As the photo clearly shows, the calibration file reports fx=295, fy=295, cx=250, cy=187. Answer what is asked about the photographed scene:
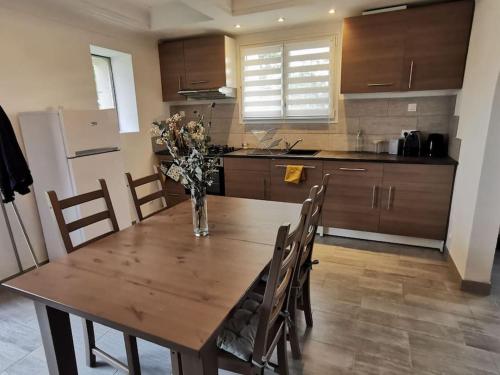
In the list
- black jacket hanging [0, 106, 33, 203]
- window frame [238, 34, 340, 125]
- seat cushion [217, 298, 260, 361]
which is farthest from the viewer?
window frame [238, 34, 340, 125]

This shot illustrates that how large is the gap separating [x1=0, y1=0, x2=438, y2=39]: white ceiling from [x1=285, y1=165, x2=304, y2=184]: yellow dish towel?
1.54 m

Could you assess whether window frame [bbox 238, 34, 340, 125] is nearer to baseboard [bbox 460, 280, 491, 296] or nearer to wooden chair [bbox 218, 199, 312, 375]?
baseboard [bbox 460, 280, 491, 296]

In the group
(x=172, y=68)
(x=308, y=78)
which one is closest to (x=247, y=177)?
(x=308, y=78)

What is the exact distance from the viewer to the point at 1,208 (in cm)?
246

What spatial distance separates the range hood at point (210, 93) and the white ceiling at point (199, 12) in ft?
2.18

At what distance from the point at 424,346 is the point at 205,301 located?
152 cm

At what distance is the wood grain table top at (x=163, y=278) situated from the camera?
93 centimetres

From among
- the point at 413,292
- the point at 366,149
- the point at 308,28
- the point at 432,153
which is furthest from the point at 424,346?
the point at 308,28

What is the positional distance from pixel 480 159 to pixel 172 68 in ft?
11.3

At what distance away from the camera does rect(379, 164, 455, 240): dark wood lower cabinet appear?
2740 mm

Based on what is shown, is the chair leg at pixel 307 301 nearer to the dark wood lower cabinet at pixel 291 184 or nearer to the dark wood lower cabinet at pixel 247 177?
the dark wood lower cabinet at pixel 291 184

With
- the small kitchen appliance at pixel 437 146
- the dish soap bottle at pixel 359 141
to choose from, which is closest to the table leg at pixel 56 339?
the dish soap bottle at pixel 359 141

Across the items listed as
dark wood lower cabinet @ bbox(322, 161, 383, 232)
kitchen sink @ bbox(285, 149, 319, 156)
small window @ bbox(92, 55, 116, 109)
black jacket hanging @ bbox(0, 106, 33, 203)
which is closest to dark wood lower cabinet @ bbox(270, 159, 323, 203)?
dark wood lower cabinet @ bbox(322, 161, 383, 232)

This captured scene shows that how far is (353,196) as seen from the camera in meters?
3.09
